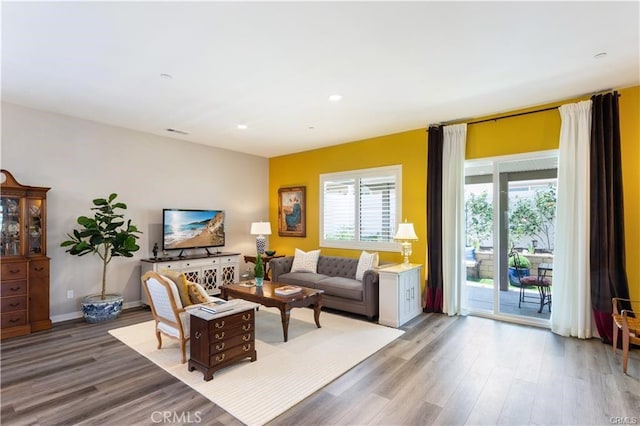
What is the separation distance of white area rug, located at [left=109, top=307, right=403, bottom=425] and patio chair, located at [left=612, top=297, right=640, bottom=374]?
2.21 metres

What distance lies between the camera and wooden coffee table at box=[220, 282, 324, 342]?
3.87 m

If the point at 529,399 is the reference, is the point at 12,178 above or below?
above

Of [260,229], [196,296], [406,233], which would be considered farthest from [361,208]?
[196,296]

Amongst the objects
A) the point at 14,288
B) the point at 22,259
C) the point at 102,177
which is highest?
the point at 102,177

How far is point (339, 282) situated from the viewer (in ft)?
16.7

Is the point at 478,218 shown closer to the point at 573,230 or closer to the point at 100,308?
the point at 573,230

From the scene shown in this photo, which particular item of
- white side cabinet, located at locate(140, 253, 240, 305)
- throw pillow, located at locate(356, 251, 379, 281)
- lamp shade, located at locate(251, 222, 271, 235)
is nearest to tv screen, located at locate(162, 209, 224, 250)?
white side cabinet, located at locate(140, 253, 240, 305)

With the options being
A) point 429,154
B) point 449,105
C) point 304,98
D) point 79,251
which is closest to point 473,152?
point 429,154

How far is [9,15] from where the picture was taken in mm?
2363

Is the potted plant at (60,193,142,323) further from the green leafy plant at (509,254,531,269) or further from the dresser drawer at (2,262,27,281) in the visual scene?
the green leafy plant at (509,254,531,269)

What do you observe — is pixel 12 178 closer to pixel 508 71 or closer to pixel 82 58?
pixel 82 58

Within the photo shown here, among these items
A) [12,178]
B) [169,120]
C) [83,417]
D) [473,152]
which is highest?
[169,120]

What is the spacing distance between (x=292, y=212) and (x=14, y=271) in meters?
4.59

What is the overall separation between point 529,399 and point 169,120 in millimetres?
5538
